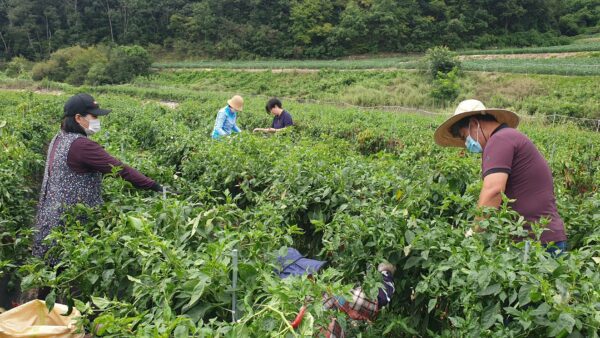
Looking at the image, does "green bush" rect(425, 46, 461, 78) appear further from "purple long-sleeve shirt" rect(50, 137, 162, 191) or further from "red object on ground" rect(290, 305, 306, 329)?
"red object on ground" rect(290, 305, 306, 329)

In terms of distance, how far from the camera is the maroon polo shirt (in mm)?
2748

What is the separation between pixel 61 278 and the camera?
8.38 feet

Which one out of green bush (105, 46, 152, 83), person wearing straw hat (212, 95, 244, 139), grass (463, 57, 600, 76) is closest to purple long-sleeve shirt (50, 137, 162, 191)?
person wearing straw hat (212, 95, 244, 139)

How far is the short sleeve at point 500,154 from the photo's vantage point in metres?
2.70

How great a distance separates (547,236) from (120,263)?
249cm

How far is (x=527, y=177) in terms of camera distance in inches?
109

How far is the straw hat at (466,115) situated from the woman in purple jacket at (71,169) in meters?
2.38

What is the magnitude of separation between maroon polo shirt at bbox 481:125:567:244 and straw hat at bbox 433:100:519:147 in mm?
259

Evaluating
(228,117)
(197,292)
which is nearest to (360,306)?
(197,292)

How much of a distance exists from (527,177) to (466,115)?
0.57 m

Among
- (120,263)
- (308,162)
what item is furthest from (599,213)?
(120,263)

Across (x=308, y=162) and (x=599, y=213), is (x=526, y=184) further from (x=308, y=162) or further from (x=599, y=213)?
(x=308, y=162)

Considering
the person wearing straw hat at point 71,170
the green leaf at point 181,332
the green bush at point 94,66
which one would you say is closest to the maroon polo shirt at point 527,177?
the green leaf at point 181,332

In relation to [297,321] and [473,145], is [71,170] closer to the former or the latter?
[297,321]
